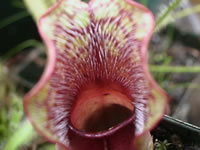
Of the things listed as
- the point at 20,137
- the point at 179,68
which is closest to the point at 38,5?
the point at 20,137

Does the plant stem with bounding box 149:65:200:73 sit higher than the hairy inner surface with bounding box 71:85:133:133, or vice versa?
the hairy inner surface with bounding box 71:85:133:133

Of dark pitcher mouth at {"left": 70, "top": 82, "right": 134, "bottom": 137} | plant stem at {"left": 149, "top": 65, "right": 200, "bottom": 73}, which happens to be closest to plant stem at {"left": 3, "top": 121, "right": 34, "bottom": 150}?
dark pitcher mouth at {"left": 70, "top": 82, "right": 134, "bottom": 137}

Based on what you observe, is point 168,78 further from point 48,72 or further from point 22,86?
point 48,72

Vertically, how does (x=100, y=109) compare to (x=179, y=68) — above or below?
above

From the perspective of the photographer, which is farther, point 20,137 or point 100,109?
point 20,137

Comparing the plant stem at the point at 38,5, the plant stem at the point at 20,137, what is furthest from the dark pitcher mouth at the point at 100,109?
the plant stem at the point at 38,5

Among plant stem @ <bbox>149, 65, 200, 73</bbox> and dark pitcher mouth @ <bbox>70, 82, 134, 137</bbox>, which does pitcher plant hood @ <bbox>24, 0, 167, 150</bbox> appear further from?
plant stem @ <bbox>149, 65, 200, 73</bbox>

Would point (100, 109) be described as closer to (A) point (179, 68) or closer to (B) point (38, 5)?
(B) point (38, 5)

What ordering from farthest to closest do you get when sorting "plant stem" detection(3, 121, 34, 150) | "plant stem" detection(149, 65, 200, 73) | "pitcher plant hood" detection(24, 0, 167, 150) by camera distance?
"plant stem" detection(149, 65, 200, 73), "plant stem" detection(3, 121, 34, 150), "pitcher plant hood" detection(24, 0, 167, 150)

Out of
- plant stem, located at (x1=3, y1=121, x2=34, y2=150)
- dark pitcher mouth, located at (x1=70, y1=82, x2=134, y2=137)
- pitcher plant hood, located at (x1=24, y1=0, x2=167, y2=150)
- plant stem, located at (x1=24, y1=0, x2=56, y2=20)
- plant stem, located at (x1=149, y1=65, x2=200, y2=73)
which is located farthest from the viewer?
plant stem, located at (x1=149, y1=65, x2=200, y2=73)
